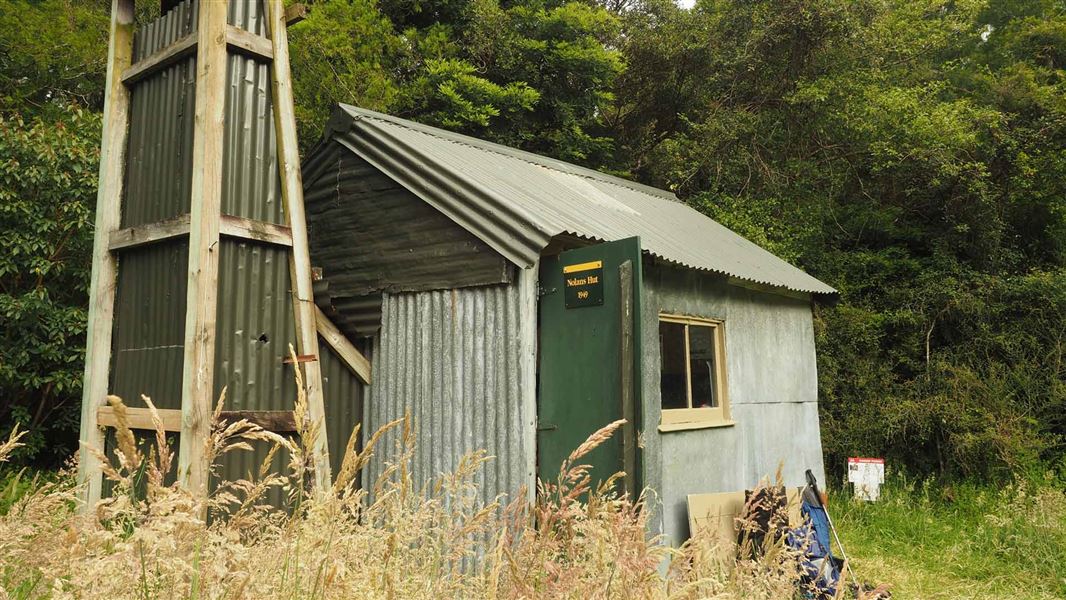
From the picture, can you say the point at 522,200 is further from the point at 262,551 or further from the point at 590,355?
the point at 262,551

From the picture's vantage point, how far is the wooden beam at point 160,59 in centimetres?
576

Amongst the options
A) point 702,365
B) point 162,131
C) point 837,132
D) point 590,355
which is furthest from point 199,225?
point 837,132

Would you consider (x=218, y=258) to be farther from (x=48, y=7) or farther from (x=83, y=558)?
(x=48, y=7)

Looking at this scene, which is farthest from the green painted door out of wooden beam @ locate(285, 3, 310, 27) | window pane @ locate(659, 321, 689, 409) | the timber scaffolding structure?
wooden beam @ locate(285, 3, 310, 27)

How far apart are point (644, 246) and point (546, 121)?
35.0ft

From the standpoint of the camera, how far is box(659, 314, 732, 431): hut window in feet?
21.6

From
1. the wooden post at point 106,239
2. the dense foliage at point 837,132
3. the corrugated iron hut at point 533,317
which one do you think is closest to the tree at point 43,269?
the dense foliage at point 837,132

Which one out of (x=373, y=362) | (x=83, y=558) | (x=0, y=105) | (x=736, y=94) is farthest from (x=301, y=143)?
(x=83, y=558)

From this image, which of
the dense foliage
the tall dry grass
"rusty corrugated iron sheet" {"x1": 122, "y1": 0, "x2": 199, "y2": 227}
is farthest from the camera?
the dense foliage

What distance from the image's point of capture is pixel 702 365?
7176 mm

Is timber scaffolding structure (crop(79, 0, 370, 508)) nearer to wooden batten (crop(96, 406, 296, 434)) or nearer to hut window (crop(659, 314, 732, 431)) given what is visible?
wooden batten (crop(96, 406, 296, 434))

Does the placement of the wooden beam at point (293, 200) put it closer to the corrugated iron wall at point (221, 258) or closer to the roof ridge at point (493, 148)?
the corrugated iron wall at point (221, 258)

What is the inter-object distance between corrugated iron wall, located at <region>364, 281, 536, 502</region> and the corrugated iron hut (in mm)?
14

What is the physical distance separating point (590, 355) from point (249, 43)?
142 inches
